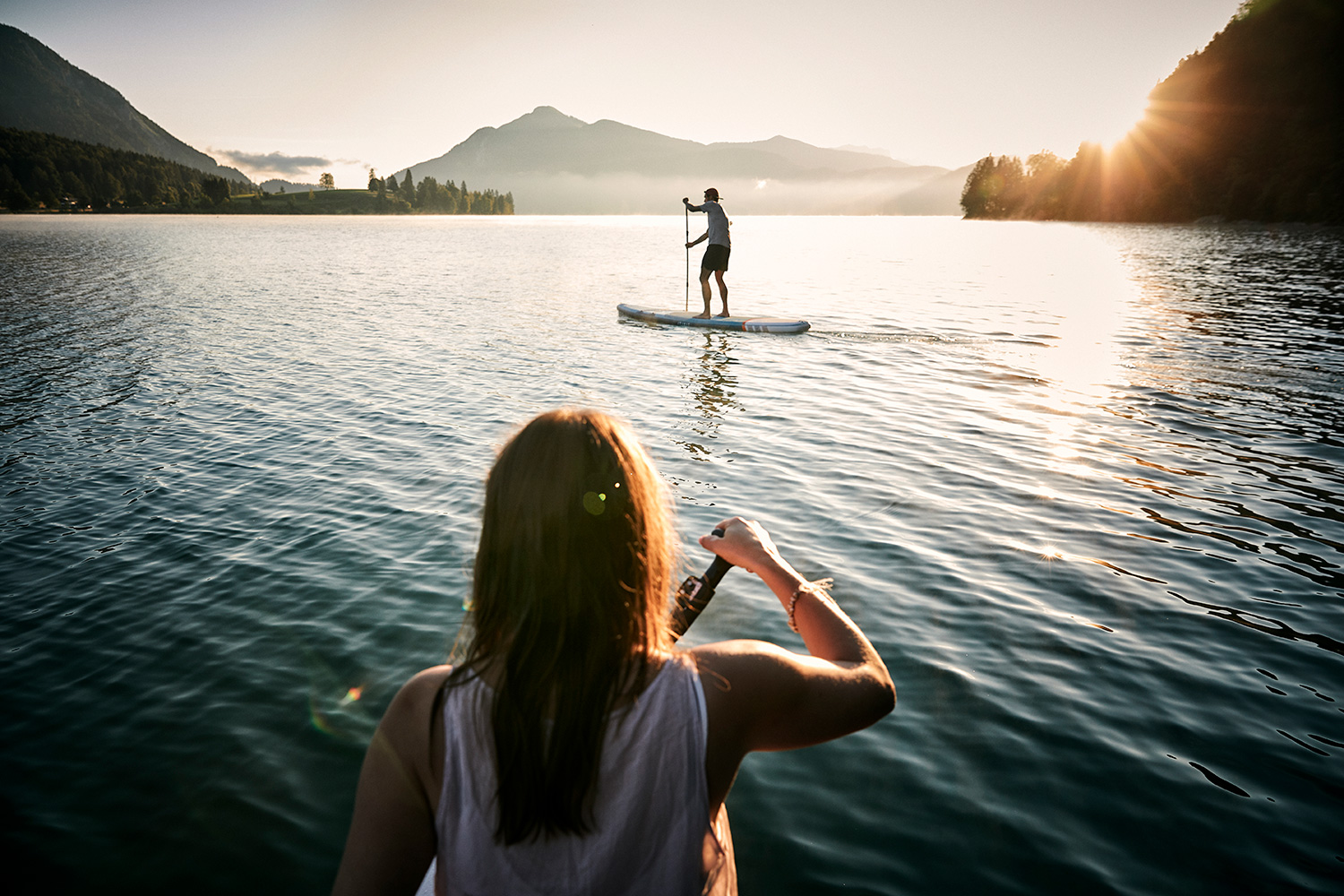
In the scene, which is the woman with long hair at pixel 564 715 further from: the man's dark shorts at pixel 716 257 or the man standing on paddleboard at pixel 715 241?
the man's dark shorts at pixel 716 257

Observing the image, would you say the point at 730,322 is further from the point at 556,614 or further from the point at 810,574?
the point at 556,614

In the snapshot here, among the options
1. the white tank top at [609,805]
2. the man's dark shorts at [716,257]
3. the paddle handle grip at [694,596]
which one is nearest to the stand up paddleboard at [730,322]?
the man's dark shorts at [716,257]

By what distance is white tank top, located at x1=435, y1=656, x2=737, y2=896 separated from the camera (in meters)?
1.78

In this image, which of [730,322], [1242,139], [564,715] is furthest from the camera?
[1242,139]

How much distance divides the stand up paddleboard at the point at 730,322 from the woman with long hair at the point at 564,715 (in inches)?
846

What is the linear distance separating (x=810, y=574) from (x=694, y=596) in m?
5.47

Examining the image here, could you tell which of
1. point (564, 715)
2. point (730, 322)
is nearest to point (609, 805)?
point (564, 715)

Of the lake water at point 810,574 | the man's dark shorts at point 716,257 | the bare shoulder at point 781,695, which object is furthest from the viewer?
the man's dark shorts at point 716,257

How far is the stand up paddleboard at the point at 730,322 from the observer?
2289cm

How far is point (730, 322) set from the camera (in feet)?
77.2

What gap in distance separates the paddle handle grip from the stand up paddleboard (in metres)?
20.9

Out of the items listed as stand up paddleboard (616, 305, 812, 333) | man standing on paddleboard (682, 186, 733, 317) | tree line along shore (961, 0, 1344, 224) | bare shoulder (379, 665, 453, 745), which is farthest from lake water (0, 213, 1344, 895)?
tree line along shore (961, 0, 1344, 224)

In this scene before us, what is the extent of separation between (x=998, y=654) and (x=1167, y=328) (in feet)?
68.7

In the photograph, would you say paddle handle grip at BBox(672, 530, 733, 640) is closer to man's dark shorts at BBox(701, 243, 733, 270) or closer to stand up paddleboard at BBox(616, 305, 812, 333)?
stand up paddleboard at BBox(616, 305, 812, 333)
